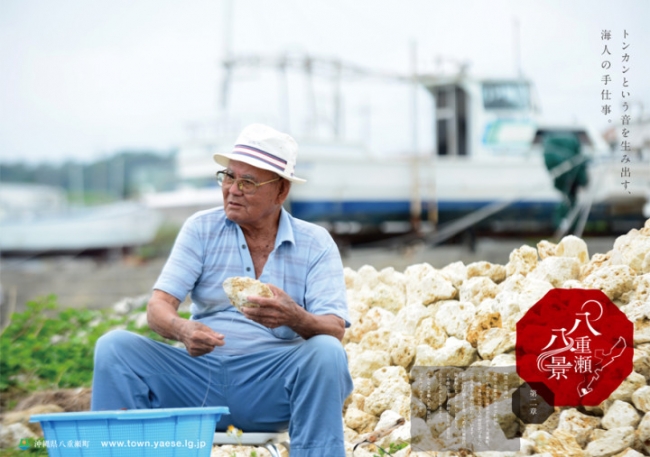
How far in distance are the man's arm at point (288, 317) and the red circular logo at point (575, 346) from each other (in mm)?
864

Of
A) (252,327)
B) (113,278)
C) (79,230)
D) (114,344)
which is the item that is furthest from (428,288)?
(79,230)

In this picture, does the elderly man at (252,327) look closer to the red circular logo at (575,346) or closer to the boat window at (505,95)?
the red circular logo at (575,346)

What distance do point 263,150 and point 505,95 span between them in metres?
9.45

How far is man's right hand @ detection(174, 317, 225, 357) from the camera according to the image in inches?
95.5

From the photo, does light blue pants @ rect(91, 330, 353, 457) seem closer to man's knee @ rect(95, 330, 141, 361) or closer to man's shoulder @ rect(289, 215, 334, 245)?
man's knee @ rect(95, 330, 141, 361)

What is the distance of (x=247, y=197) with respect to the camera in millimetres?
2717

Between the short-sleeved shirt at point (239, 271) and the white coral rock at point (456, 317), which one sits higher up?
the short-sleeved shirt at point (239, 271)

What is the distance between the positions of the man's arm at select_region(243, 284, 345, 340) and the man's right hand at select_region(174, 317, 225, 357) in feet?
0.37

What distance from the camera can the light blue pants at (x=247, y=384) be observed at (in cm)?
241

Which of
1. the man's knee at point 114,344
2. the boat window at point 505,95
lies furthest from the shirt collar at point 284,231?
the boat window at point 505,95

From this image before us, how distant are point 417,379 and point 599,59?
1437mm

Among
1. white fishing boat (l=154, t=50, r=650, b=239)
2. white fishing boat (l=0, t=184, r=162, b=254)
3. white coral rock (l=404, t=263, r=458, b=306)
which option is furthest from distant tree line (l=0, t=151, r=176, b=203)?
white coral rock (l=404, t=263, r=458, b=306)

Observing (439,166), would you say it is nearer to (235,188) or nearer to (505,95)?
(505,95)

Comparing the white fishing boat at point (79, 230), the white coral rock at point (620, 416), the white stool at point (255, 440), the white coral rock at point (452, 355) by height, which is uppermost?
the white coral rock at point (452, 355)
